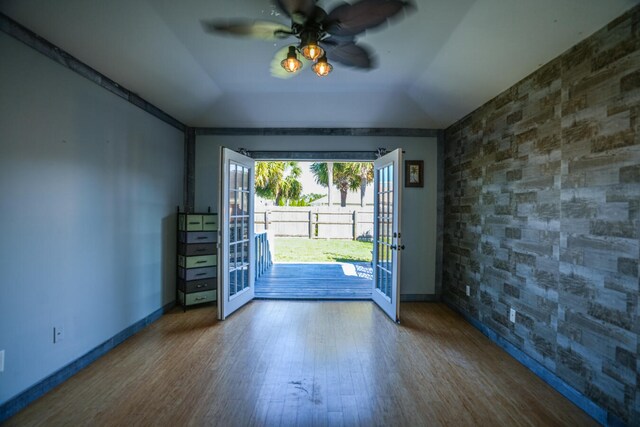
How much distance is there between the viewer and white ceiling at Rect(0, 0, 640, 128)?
2020mm

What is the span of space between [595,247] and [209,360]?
2.98 metres

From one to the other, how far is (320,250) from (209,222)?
5.16 m

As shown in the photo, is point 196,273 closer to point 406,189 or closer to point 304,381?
point 304,381

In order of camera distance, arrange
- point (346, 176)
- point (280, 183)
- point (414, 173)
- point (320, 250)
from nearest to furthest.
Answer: point (414, 173) < point (320, 250) < point (280, 183) < point (346, 176)

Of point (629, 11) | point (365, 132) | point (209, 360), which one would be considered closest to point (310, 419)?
point (209, 360)

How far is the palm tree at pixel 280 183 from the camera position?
12.9 meters

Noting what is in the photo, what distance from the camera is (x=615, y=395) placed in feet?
5.80

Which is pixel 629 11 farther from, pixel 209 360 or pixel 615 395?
pixel 209 360

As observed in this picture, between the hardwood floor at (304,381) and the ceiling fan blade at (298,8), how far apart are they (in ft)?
7.99

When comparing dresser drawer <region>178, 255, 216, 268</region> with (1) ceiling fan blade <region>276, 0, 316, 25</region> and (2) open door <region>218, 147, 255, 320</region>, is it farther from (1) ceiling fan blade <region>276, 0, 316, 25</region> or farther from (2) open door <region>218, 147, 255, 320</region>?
(1) ceiling fan blade <region>276, 0, 316, 25</region>

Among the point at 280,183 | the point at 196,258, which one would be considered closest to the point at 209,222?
the point at 196,258

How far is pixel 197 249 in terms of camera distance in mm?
3748

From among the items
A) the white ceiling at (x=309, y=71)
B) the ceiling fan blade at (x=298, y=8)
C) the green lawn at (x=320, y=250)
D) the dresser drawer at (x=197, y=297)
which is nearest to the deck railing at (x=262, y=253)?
the green lawn at (x=320, y=250)

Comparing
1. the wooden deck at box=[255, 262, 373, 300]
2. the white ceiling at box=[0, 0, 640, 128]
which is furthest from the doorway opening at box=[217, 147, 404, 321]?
the white ceiling at box=[0, 0, 640, 128]
